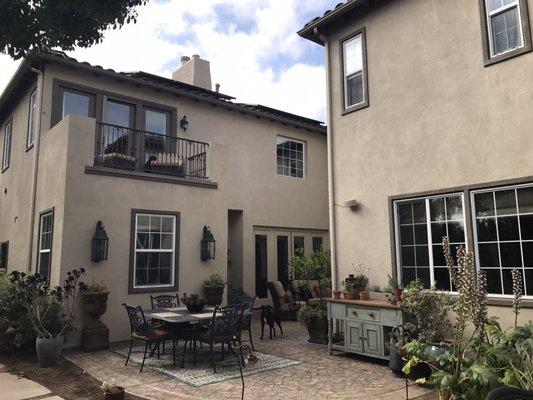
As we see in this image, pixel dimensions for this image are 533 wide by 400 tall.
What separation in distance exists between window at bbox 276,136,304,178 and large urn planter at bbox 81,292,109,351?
26.3 ft

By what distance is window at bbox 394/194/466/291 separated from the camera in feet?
23.3

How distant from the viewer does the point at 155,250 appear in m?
10.3

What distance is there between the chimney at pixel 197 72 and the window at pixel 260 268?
583 cm

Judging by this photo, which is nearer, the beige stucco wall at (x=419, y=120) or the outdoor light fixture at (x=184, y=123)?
the beige stucco wall at (x=419, y=120)

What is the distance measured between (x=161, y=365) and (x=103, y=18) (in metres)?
5.68

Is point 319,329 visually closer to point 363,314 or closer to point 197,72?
point 363,314

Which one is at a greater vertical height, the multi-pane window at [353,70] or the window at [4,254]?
the multi-pane window at [353,70]

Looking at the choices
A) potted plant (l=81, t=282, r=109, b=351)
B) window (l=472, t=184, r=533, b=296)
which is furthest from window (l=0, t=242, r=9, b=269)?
window (l=472, t=184, r=533, b=296)

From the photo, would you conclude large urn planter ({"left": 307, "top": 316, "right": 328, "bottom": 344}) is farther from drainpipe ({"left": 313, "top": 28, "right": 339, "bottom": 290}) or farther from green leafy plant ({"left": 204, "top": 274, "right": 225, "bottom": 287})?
green leafy plant ({"left": 204, "top": 274, "right": 225, "bottom": 287})

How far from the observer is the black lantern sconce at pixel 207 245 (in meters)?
10.9

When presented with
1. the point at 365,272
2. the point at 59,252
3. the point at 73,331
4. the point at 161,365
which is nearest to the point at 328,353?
the point at 365,272

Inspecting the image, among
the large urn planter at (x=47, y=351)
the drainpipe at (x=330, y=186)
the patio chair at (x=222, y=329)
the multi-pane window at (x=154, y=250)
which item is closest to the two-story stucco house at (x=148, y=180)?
the multi-pane window at (x=154, y=250)

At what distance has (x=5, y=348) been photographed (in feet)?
28.3

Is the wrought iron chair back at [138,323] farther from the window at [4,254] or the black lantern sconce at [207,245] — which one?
the window at [4,254]
